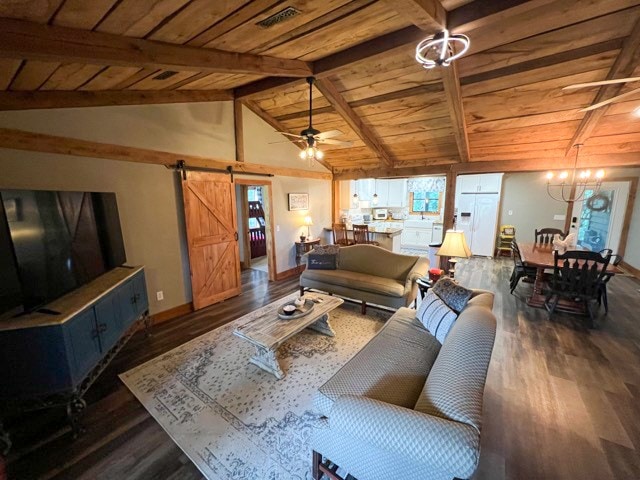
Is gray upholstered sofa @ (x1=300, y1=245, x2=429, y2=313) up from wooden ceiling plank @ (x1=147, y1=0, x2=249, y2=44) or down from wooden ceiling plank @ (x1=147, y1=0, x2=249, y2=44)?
down

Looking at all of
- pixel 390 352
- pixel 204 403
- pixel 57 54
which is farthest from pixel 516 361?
pixel 57 54

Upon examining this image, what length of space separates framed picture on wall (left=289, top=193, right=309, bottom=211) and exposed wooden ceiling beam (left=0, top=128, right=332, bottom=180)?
1417mm

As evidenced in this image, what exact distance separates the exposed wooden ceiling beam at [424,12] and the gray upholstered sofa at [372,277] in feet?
9.15

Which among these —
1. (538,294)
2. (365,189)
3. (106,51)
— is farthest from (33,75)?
(365,189)

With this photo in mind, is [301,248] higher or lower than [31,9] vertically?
lower

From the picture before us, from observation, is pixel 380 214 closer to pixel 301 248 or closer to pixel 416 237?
pixel 416 237

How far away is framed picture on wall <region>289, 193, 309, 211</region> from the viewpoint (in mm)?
5785

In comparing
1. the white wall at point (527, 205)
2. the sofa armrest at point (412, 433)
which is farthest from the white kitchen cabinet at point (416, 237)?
the sofa armrest at point (412, 433)

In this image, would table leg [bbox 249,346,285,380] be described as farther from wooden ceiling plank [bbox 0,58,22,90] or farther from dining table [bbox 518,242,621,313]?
dining table [bbox 518,242,621,313]

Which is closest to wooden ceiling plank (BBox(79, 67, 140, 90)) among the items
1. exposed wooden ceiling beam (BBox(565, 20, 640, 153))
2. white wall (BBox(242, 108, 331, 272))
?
white wall (BBox(242, 108, 331, 272))

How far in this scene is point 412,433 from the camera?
113cm

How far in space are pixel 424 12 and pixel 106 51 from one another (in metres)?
2.36

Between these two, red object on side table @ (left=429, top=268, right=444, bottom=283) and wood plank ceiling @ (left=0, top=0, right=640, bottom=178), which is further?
red object on side table @ (left=429, top=268, right=444, bottom=283)

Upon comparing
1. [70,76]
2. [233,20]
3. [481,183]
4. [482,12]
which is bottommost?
[481,183]
